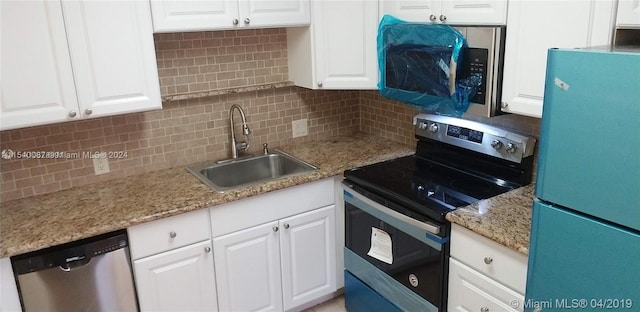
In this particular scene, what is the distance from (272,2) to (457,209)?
4.39 ft

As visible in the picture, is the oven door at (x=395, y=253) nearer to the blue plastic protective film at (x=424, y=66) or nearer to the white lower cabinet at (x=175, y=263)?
the blue plastic protective film at (x=424, y=66)

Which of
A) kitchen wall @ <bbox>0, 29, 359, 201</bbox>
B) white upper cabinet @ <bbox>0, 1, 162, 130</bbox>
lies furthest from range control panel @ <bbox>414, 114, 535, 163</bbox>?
white upper cabinet @ <bbox>0, 1, 162, 130</bbox>

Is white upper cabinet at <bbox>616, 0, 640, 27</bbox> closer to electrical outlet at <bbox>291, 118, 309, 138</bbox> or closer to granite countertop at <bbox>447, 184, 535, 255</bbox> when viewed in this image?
granite countertop at <bbox>447, 184, 535, 255</bbox>

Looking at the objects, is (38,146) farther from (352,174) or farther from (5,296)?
(352,174)

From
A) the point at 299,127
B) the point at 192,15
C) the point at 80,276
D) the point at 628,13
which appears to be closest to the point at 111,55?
the point at 192,15

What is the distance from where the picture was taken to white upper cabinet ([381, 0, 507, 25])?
197 centimetres

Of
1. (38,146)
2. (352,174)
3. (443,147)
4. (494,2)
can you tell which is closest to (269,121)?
(352,174)

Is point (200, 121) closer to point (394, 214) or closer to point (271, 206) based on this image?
point (271, 206)

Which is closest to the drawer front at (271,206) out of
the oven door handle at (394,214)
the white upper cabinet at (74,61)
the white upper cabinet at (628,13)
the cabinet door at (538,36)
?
the oven door handle at (394,214)

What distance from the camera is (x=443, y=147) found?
2562 millimetres

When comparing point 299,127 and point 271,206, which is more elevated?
point 299,127

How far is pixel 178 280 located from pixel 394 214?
1023 mm

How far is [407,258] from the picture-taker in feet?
7.13

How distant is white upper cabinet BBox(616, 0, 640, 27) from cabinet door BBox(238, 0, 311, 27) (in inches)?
56.6
